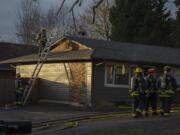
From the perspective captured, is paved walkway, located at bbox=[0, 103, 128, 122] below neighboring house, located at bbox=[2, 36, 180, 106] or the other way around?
below

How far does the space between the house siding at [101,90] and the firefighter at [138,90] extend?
841 cm

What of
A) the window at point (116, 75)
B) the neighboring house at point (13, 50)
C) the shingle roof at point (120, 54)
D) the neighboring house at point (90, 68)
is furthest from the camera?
the neighboring house at point (13, 50)

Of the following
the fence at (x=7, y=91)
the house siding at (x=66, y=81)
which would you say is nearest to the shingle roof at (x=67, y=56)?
the house siding at (x=66, y=81)

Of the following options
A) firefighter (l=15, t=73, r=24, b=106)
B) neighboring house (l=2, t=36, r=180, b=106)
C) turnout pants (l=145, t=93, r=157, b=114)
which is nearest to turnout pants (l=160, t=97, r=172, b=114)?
turnout pants (l=145, t=93, r=157, b=114)

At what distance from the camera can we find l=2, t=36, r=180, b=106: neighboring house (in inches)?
1234

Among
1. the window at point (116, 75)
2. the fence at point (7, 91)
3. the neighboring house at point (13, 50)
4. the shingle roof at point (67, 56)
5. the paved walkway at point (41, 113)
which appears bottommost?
the paved walkway at point (41, 113)

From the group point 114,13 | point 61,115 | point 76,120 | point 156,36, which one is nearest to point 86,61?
point 61,115

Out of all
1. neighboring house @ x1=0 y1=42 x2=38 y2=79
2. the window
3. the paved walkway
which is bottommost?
the paved walkway

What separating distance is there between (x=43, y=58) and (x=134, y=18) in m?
12.8

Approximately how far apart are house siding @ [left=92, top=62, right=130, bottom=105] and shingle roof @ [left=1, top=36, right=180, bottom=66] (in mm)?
802

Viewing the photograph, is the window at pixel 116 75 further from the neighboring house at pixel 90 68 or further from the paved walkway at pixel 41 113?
the paved walkway at pixel 41 113

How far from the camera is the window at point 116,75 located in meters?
32.0

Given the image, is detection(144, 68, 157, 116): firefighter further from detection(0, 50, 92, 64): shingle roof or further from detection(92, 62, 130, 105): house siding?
detection(92, 62, 130, 105): house siding

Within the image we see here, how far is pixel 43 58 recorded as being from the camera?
34188mm
